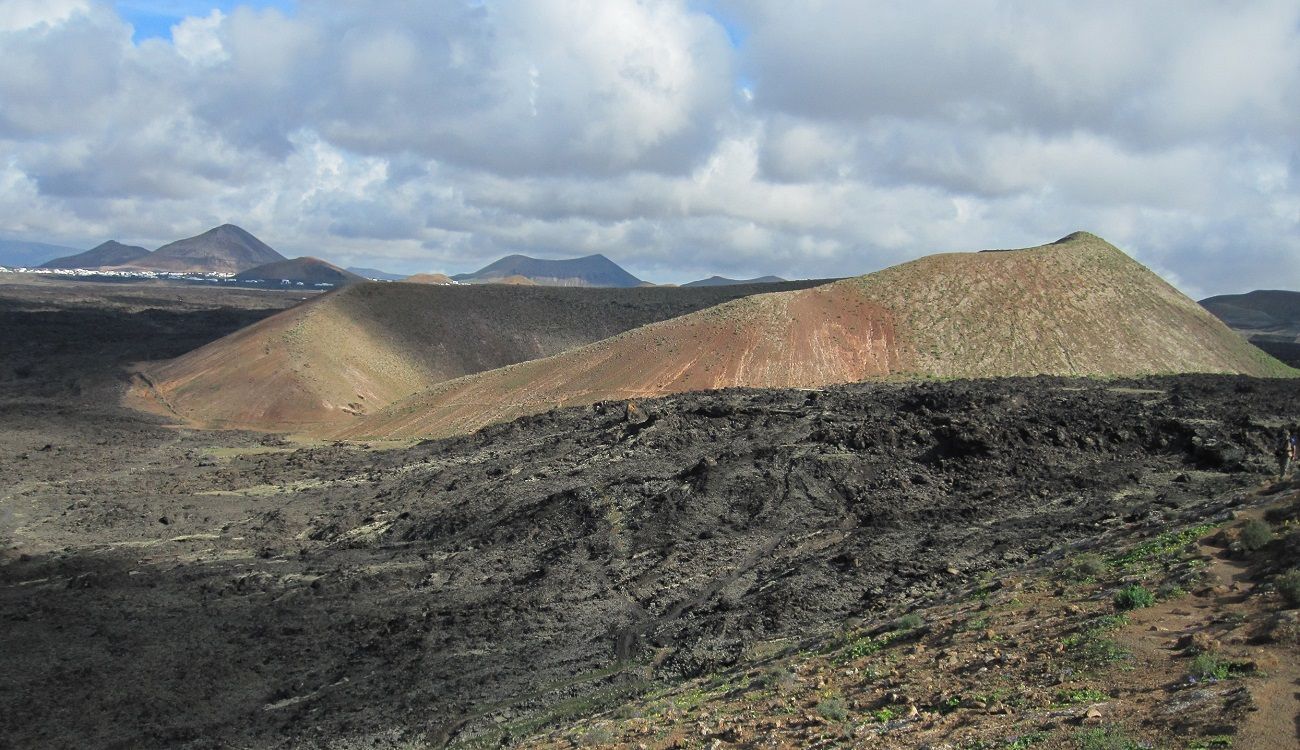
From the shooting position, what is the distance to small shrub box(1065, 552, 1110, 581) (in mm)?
17203

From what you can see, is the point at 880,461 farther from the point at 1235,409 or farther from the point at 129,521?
the point at 129,521

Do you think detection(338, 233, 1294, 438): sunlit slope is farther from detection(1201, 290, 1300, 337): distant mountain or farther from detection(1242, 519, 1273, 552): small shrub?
detection(1201, 290, 1300, 337): distant mountain

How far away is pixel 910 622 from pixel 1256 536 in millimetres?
5686

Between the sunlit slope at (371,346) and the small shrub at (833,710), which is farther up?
the sunlit slope at (371,346)

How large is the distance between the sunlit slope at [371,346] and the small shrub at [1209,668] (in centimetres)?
5260

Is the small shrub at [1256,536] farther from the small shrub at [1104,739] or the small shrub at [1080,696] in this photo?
the small shrub at [1104,739]

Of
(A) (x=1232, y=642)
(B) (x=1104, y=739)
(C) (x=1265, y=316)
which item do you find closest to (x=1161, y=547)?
(A) (x=1232, y=642)

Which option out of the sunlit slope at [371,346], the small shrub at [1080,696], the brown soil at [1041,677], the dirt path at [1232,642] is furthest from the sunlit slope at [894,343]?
the small shrub at [1080,696]

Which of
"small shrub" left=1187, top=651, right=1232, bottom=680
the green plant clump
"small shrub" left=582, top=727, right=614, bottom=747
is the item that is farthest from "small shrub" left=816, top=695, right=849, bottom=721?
the green plant clump

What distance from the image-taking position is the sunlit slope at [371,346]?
206 ft

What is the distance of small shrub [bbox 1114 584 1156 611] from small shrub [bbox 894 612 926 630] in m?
3.25

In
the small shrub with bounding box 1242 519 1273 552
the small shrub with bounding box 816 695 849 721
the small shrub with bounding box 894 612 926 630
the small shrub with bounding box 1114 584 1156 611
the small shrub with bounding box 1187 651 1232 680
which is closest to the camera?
the small shrub with bounding box 1187 651 1232 680

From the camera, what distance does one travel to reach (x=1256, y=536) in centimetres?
1584

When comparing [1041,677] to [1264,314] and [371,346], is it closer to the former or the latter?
[371,346]
